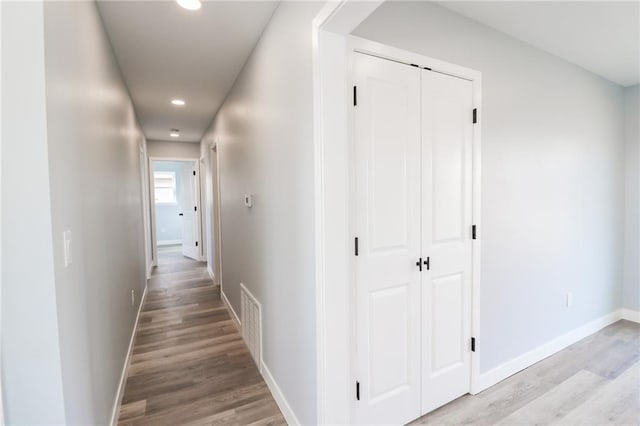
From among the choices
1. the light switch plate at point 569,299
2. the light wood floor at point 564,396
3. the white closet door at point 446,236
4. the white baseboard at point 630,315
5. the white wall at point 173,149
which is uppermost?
the white wall at point 173,149

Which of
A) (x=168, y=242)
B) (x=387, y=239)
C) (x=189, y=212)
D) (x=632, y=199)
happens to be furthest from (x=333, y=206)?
(x=168, y=242)

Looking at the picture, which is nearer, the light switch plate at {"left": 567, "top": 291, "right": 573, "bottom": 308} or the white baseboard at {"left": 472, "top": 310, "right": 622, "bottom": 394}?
the white baseboard at {"left": 472, "top": 310, "right": 622, "bottom": 394}

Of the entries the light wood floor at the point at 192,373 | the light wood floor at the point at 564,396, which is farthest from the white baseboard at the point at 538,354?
the light wood floor at the point at 192,373

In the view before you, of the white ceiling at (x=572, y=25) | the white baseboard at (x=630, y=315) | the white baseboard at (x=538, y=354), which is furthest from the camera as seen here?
the white baseboard at (x=630, y=315)

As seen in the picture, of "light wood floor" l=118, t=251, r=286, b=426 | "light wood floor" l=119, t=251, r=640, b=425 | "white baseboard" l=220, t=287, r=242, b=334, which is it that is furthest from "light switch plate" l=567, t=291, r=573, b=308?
"white baseboard" l=220, t=287, r=242, b=334

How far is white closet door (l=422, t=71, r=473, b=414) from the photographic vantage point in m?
1.69

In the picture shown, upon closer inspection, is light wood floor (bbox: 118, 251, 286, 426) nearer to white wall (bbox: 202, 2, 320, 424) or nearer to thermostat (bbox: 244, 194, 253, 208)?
white wall (bbox: 202, 2, 320, 424)

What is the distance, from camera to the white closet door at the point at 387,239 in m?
1.47

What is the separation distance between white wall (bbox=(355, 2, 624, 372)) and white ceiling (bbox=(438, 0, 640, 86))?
7cm

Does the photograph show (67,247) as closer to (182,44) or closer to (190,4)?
(190,4)

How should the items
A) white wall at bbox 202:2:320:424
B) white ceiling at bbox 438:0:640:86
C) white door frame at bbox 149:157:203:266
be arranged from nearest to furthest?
1. white wall at bbox 202:2:320:424
2. white ceiling at bbox 438:0:640:86
3. white door frame at bbox 149:157:203:266

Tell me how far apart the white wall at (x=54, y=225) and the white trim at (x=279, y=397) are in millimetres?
930

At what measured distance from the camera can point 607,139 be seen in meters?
2.82

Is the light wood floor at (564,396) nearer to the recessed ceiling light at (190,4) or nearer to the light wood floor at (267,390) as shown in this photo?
the light wood floor at (267,390)
